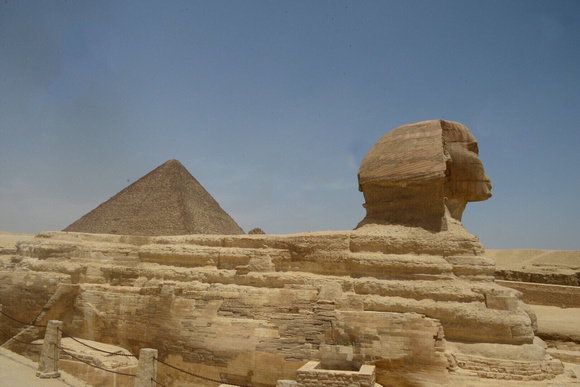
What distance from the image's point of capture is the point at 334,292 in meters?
7.33

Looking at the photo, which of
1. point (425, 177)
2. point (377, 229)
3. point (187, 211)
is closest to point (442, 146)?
point (425, 177)

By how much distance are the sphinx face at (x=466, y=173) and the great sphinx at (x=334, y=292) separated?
0.07 feet

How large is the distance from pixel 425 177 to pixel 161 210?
930 cm

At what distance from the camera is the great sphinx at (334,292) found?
639 centimetres

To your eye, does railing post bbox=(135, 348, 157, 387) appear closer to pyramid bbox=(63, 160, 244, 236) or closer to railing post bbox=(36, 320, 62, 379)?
railing post bbox=(36, 320, 62, 379)

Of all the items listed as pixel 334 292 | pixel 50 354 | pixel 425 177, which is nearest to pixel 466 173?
pixel 425 177

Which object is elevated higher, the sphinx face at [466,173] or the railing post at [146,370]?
the sphinx face at [466,173]

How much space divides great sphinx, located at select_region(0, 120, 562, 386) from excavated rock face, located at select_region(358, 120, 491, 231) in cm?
2

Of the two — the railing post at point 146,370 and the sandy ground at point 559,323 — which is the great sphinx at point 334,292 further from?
the sandy ground at point 559,323

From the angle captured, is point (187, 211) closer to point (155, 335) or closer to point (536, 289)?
point (155, 335)

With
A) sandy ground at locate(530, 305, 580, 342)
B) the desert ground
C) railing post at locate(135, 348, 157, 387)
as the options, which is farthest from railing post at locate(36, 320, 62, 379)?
sandy ground at locate(530, 305, 580, 342)

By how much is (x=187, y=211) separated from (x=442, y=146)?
8.68m

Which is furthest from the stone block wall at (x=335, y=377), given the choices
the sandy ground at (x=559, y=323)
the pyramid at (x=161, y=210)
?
the pyramid at (x=161, y=210)

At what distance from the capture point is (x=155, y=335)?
8289mm
